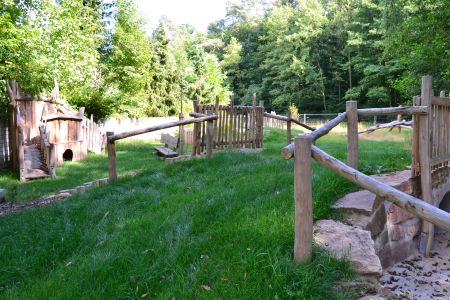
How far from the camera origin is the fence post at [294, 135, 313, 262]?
3.23 metres

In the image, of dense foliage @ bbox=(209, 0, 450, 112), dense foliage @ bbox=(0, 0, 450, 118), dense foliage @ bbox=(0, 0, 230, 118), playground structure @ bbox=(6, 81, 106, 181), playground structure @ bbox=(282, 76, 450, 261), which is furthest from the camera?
dense foliage @ bbox=(209, 0, 450, 112)

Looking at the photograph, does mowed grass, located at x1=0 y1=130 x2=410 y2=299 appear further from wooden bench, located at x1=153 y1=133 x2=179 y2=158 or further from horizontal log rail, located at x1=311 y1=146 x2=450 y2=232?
wooden bench, located at x1=153 y1=133 x2=179 y2=158

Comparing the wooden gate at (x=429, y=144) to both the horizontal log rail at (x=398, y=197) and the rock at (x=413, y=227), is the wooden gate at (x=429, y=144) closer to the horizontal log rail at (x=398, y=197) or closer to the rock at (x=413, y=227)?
the rock at (x=413, y=227)

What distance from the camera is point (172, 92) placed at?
37.3m

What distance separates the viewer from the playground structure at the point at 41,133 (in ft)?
34.1

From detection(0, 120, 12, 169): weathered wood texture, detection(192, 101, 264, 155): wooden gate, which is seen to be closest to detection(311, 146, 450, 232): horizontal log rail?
detection(192, 101, 264, 155): wooden gate

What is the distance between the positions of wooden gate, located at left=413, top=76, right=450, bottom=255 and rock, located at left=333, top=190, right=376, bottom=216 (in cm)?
138

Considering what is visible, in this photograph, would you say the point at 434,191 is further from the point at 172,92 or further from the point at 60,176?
the point at 172,92

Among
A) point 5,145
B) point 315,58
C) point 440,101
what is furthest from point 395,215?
point 315,58

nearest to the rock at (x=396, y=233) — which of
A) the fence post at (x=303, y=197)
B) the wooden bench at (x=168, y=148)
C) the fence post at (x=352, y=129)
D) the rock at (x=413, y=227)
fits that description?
the rock at (x=413, y=227)

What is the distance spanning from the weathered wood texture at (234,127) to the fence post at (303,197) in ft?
23.6

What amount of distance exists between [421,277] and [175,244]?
303 cm

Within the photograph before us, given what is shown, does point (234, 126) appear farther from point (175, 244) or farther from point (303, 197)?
point (303, 197)

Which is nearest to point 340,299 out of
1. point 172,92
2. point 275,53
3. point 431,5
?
point 431,5
